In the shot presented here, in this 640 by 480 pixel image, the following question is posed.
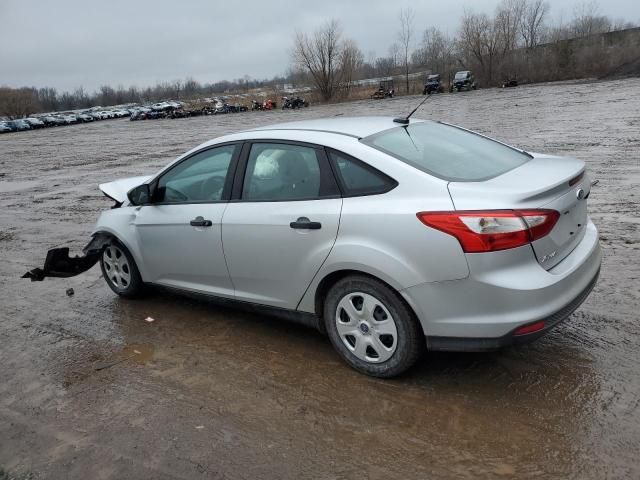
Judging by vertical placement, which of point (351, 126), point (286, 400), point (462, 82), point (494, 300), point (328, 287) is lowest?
point (286, 400)

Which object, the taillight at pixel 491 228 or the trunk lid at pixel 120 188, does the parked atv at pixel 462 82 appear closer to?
the trunk lid at pixel 120 188

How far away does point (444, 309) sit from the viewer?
3.16 meters

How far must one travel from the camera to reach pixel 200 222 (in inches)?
171

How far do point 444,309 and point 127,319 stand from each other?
Answer: 3.22 meters

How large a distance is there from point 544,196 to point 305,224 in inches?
59.3

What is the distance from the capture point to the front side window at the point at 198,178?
4.40 metres

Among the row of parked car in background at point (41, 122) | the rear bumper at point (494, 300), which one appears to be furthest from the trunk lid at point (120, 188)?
the row of parked car in background at point (41, 122)

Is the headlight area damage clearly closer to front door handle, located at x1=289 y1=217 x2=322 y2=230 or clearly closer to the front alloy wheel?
the front alloy wheel

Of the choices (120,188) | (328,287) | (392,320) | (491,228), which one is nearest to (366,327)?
(392,320)

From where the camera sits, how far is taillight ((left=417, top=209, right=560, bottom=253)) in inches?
118

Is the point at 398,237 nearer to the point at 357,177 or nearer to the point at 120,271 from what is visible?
the point at 357,177

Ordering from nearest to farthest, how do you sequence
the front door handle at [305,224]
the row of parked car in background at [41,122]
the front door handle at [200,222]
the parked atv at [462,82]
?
1. the front door handle at [305,224]
2. the front door handle at [200,222]
3. the parked atv at [462,82]
4. the row of parked car in background at [41,122]

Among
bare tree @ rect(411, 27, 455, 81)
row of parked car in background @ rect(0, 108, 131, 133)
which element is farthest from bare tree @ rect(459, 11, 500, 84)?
row of parked car in background @ rect(0, 108, 131, 133)

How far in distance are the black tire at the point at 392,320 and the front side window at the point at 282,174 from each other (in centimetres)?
68
